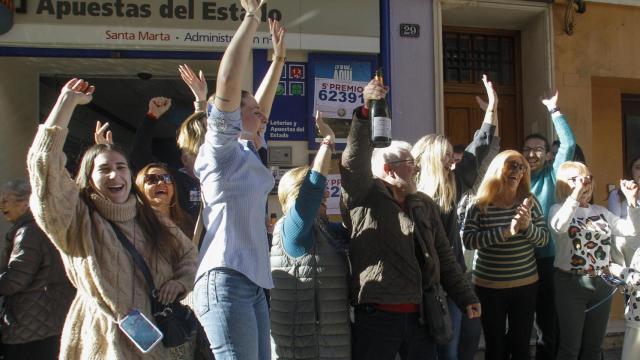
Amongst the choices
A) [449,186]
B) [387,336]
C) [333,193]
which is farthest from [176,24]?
[387,336]

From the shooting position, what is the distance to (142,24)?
6434mm

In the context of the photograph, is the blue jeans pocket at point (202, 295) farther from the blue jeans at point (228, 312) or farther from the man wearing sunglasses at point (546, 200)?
the man wearing sunglasses at point (546, 200)

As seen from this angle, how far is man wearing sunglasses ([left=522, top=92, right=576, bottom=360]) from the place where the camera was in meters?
4.70

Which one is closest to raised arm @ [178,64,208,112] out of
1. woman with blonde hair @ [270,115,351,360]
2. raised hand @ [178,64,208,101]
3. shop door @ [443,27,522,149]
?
raised hand @ [178,64,208,101]

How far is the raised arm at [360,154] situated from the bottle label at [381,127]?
4cm

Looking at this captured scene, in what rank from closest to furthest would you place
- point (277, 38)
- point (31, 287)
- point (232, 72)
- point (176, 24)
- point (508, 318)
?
point (232, 72) → point (277, 38) → point (31, 287) → point (508, 318) → point (176, 24)

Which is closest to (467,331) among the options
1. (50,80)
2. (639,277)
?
(639,277)

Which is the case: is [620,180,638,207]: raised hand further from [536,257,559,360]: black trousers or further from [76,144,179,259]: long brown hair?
[76,144,179,259]: long brown hair

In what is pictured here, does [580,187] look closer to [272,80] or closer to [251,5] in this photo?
[272,80]

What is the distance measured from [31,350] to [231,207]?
85.2 inches

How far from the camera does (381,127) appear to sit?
3092 millimetres

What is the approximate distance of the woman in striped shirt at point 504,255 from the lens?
13.9 feet

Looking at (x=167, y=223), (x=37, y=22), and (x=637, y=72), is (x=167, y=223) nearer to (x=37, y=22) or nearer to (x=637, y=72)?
(x=37, y=22)

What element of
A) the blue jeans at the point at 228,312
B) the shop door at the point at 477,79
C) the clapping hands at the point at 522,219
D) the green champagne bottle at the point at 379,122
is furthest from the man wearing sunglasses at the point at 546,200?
the blue jeans at the point at 228,312
